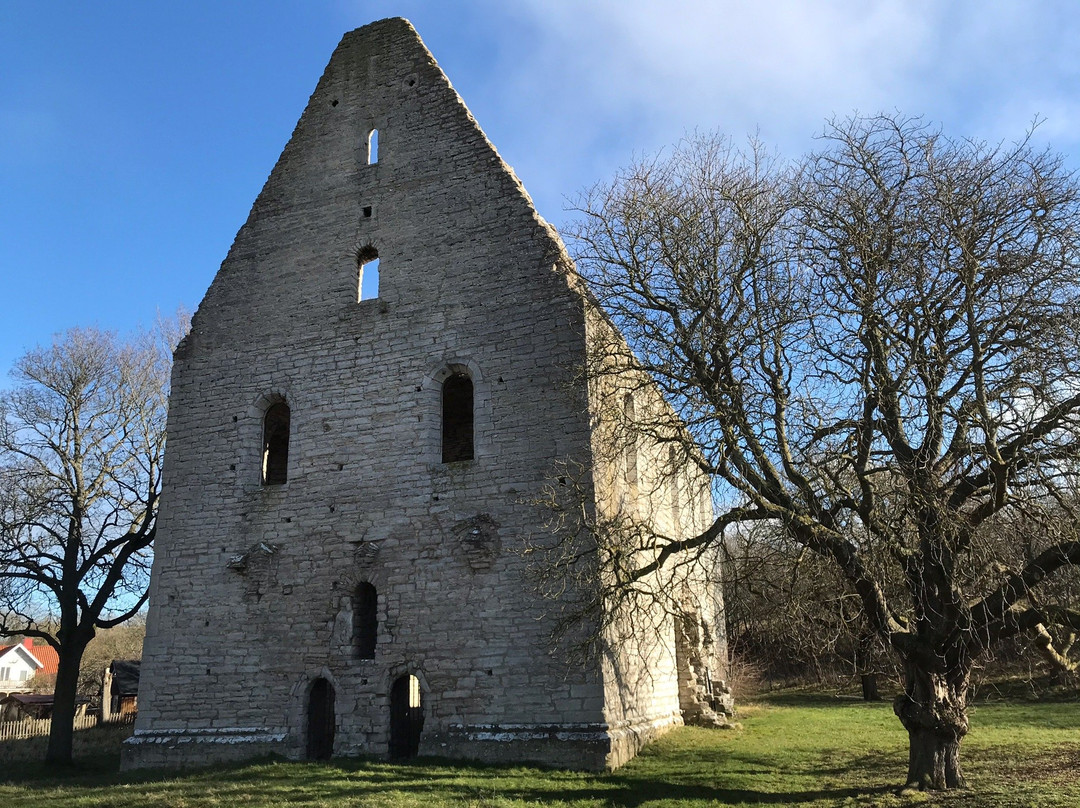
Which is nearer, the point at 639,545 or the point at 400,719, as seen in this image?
the point at 639,545

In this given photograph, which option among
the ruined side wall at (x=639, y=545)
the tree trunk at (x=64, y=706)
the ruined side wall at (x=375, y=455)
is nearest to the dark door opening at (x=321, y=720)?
the ruined side wall at (x=375, y=455)

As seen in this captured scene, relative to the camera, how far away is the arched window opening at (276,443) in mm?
15107

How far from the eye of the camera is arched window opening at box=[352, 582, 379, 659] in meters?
12.4

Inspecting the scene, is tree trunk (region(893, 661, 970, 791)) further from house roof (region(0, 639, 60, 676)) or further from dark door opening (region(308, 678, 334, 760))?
house roof (region(0, 639, 60, 676))

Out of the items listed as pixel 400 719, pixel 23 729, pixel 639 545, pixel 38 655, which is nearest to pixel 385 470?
pixel 400 719

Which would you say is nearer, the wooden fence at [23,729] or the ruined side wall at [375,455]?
the ruined side wall at [375,455]

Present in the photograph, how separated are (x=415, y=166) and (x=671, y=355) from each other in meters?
6.81

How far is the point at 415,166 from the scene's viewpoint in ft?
48.0

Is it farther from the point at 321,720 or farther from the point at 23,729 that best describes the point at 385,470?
the point at 23,729

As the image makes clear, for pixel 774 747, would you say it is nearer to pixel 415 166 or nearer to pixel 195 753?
pixel 195 753

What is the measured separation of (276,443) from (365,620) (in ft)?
15.5

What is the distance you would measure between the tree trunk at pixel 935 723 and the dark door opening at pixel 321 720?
796 cm

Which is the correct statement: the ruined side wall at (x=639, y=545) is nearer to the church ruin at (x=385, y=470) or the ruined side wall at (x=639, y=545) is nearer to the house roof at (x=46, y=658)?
the church ruin at (x=385, y=470)

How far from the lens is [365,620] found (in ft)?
41.6
